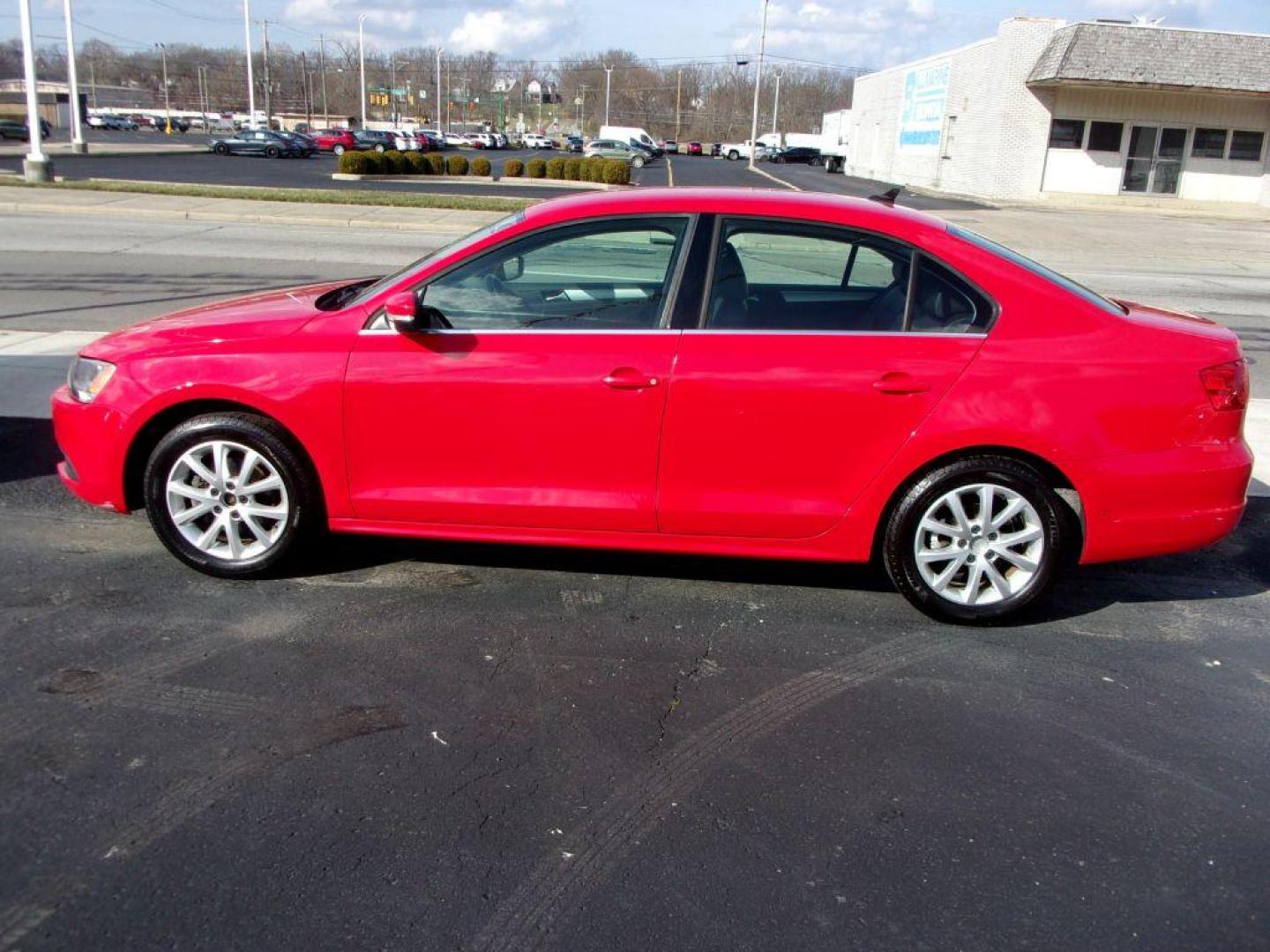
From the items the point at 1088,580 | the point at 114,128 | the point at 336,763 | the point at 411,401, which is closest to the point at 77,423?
the point at 411,401

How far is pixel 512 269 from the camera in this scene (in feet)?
14.9

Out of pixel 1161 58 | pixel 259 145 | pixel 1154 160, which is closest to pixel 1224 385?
pixel 1161 58

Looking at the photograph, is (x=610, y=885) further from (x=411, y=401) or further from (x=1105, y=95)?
(x=1105, y=95)

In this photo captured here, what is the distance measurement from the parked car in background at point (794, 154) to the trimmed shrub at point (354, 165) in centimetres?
4885

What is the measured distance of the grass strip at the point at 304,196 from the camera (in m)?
24.0

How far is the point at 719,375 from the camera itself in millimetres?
4266

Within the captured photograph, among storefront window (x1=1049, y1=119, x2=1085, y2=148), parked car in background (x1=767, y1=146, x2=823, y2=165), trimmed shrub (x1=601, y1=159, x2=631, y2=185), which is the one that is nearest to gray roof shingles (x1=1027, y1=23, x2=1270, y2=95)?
storefront window (x1=1049, y1=119, x2=1085, y2=148)

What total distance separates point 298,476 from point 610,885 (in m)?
2.35

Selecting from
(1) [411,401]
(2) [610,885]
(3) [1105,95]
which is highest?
(3) [1105,95]

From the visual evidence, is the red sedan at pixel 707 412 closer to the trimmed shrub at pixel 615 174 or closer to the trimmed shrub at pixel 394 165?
the trimmed shrub at pixel 615 174

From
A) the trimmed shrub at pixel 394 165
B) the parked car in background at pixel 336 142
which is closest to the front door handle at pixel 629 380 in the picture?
the trimmed shrub at pixel 394 165

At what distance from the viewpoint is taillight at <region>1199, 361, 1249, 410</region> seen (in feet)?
14.2

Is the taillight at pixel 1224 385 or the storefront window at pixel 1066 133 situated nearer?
the taillight at pixel 1224 385

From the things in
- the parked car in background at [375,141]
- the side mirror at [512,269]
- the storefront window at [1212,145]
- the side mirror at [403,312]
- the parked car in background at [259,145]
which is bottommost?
the side mirror at [403,312]
